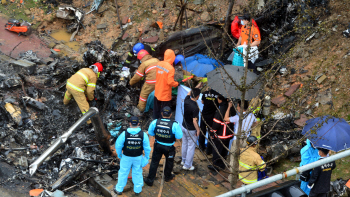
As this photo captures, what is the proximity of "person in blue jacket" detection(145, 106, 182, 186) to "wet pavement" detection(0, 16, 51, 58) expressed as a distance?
228 inches

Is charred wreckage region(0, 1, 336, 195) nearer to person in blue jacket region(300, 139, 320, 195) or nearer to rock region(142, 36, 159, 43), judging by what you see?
person in blue jacket region(300, 139, 320, 195)

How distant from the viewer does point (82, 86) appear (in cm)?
669

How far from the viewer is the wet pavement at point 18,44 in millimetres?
9094

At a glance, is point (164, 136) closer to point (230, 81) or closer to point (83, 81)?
point (230, 81)

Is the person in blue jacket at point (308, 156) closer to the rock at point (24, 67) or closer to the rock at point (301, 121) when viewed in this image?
the rock at point (301, 121)

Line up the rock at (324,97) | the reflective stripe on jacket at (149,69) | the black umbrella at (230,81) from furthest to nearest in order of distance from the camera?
the reflective stripe on jacket at (149,69) < the rock at (324,97) < the black umbrella at (230,81)

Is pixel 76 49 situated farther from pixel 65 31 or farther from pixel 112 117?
pixel 112 117

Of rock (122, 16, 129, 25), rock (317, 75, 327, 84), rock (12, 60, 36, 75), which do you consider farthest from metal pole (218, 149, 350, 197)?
rock (122, 16, 129, 25)

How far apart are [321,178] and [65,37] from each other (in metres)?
9.13

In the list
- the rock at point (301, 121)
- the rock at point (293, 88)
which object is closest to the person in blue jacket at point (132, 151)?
the rock at point (301, 121)

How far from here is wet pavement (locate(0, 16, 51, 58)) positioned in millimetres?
9094

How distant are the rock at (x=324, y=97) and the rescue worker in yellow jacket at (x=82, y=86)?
5.25 meters

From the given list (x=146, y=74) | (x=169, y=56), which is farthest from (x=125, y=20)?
(x=169, y=56)

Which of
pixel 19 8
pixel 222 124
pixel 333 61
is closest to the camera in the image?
pixel 222 124
